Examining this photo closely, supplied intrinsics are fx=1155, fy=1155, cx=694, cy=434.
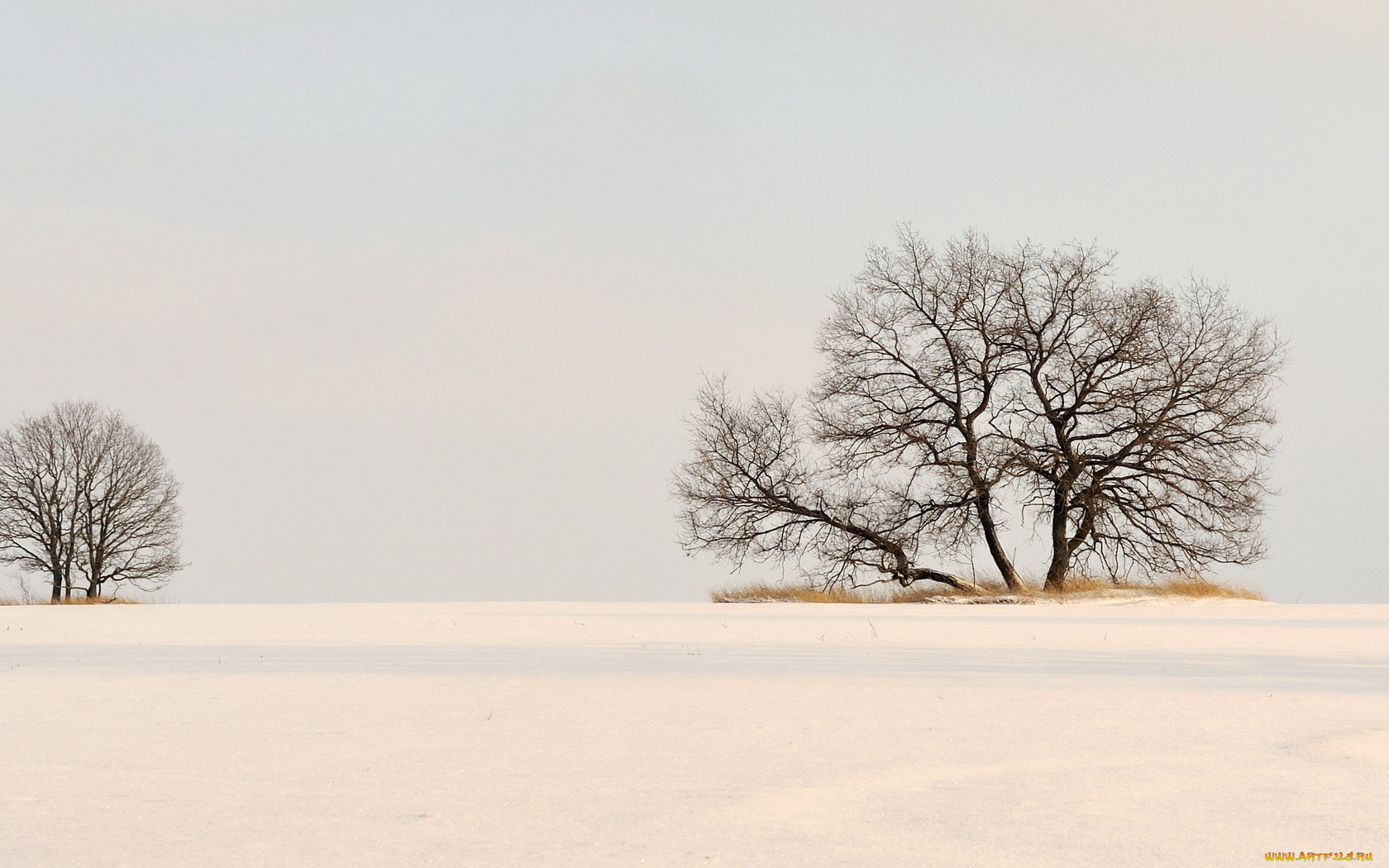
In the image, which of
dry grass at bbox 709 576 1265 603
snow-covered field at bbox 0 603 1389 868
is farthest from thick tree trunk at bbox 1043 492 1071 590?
snow-covered field at bbox 0 603 1389 868

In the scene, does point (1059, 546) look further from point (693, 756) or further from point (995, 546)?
point (693, 756)

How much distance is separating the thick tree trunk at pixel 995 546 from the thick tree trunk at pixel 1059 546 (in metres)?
0.67

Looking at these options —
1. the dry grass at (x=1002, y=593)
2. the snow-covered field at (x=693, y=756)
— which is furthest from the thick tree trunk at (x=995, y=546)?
the snow-covered field at (x=693, y=756)

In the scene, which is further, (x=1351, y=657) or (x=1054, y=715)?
(x=1351, y=657)

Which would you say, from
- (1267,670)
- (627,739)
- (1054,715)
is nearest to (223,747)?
(627,739)

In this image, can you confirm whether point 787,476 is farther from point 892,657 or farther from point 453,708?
point 453,708

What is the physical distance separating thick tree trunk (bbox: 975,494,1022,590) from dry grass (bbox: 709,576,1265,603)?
24 cm

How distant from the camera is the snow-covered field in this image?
3.34 metres

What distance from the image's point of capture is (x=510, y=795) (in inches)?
155

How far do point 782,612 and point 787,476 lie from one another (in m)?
8.97

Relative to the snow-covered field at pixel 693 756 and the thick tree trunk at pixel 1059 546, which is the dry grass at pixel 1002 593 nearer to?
the thick tree trunk at pixel 1059 546

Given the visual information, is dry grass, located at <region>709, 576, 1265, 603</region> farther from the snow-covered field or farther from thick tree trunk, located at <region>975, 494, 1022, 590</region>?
the snow-covered field

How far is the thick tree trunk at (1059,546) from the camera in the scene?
78.3ft

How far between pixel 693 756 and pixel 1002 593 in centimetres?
2047
